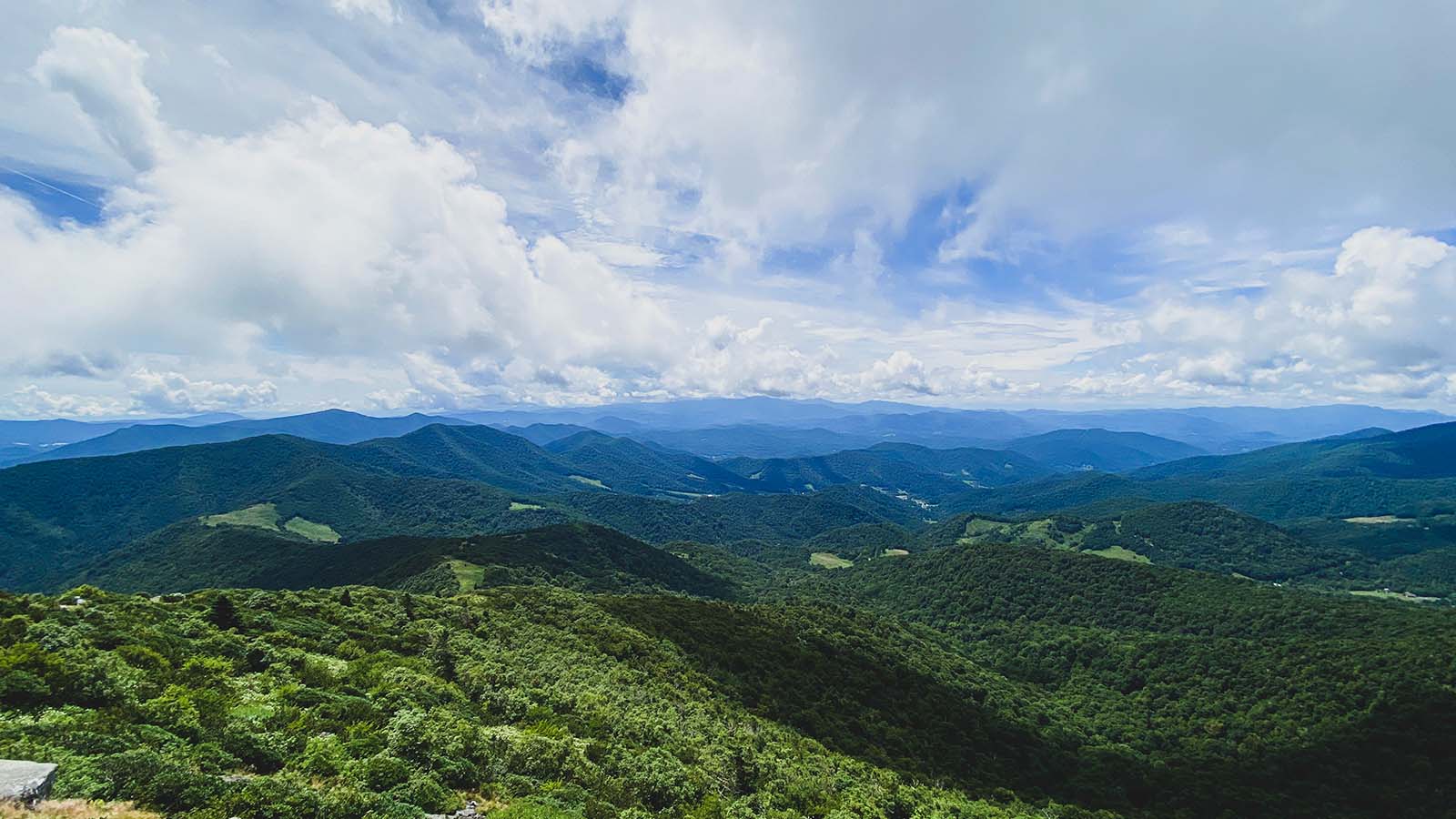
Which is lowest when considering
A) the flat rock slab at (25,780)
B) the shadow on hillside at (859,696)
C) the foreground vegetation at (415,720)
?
the shadow on hillside at (859,696)

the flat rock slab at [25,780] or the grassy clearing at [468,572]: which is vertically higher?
the flat rock slab at [25,780]

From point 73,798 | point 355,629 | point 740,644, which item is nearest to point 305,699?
point 73,798

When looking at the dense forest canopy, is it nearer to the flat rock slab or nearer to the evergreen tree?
the evergreen tree

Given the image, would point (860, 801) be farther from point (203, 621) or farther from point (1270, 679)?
point (1270, 679)

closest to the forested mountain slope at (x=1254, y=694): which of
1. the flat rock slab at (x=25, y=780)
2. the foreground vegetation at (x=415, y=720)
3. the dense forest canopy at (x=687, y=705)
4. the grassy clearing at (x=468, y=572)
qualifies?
the dense forest canopy at (x=687, y=705)

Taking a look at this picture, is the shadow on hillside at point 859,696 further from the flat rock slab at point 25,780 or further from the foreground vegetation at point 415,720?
the flat rock slab at point 25,780
